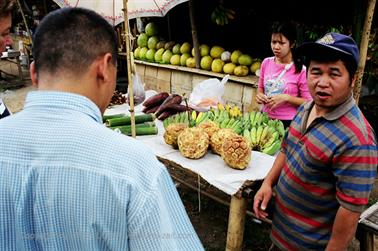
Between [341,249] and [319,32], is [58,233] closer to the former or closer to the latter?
[341,249]

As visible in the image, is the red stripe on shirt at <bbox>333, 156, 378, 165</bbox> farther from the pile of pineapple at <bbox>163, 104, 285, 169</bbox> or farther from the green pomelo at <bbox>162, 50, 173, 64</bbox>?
the green pomelo at <bbox>162, 50, 173, 64</bbox>

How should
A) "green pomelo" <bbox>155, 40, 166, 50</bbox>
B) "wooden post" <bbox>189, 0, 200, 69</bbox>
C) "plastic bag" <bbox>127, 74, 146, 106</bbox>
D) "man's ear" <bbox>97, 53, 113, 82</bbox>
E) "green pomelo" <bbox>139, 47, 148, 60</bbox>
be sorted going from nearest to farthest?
"man's ear" <bbox>97, 53, 113, 82</bbox>, "plastic bag" <bbox>127, 74, 146, 106</bbox>, "wooden post" <bbox>189, 0, 200, 69</bbox>, "green pomelo" <bbox>155, 40, 166, 50</bbox>, "green pomelo" <bbox>139, 47, 148, 60</bbox>

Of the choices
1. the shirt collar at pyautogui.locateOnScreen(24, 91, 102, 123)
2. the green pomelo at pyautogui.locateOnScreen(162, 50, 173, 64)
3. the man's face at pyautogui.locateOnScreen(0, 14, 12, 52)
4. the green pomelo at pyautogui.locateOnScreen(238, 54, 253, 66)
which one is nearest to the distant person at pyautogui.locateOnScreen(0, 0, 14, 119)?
the man's face at pyautogui.locateOnScreen(0, 14, 12, 52)

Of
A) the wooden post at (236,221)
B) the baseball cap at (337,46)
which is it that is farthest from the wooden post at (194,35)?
the baseball cap at (337,46)

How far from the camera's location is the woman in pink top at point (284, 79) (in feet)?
10.8

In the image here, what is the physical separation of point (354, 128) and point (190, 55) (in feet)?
17.3

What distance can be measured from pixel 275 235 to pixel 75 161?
5.81 ft

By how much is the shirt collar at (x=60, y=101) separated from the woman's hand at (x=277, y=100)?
8.53 feet

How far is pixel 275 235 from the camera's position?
2250 millimetres

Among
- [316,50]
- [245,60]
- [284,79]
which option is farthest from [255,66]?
[316,50]

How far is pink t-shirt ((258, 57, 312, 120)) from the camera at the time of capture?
10.9 ft

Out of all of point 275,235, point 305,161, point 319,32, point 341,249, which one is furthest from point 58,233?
point 319,32

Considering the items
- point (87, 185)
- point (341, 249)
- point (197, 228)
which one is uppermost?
point (87, 185)

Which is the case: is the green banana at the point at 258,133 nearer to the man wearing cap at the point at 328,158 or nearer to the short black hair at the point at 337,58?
the man wearing cap at the point at 328,158
